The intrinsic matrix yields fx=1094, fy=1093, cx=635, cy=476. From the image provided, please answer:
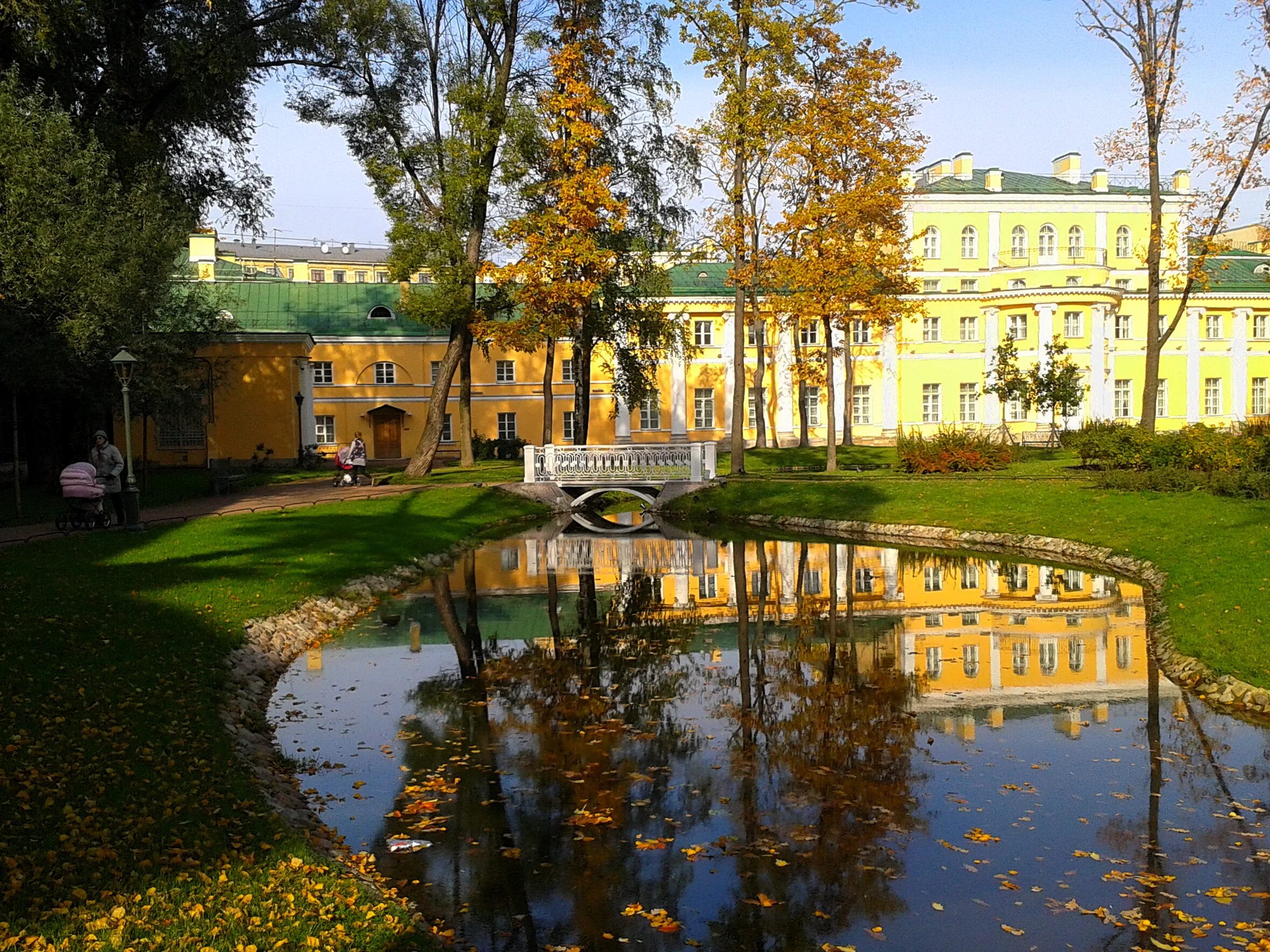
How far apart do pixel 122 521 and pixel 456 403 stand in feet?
94.9

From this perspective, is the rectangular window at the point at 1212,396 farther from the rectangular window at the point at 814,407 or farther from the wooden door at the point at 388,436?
the wooden door at the point at 388,436

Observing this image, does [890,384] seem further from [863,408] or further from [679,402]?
[679,402]

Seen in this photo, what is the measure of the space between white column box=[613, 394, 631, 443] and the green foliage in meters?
24.7

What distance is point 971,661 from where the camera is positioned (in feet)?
40.4

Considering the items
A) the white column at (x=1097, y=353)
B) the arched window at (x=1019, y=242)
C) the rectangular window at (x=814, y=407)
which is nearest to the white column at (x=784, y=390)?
the rectangular window at (x=814, y=407)

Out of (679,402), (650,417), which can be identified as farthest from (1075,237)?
(650,417)

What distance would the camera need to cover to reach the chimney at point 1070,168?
6041cm

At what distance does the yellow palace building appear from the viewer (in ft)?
162

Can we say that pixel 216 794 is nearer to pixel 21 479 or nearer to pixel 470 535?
pixel 470 535

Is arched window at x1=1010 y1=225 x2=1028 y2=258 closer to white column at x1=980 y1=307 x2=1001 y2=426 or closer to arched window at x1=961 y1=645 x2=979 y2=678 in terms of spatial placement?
white column at x1=980 y1=307 x2=1001 y2=426

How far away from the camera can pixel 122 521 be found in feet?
69.7

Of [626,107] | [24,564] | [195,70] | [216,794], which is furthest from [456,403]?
[216,794]

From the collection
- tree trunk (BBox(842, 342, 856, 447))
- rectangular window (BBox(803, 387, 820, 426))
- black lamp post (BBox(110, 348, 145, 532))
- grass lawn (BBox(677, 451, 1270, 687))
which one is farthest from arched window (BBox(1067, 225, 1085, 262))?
black lamp post (BBox(110, 348, 145, 532))

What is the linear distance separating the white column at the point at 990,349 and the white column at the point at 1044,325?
1899 millimetres
